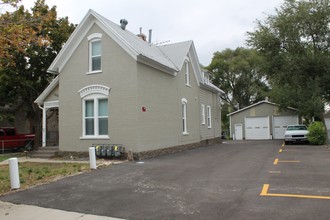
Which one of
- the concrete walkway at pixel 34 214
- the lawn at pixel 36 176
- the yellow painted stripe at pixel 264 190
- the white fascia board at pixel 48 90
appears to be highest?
the white fascia board at pixel 48 90

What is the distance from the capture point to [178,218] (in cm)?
599

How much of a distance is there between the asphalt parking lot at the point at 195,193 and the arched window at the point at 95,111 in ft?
16.4

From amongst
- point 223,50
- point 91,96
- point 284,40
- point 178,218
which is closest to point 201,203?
point 178,218

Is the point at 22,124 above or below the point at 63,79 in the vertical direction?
below

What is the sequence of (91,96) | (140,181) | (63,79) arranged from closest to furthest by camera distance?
(140,181) → (91,96) → (63,79)

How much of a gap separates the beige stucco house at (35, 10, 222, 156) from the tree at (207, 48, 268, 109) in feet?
108

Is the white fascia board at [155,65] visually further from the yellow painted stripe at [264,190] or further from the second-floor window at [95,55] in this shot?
the yellow painted stripe at [264,190]

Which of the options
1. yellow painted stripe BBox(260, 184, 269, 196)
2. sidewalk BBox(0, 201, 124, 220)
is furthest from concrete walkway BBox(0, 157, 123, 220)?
yellow painted stripe BBox(260, 184, 269, 196)

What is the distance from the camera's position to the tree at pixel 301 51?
26547 millimetres

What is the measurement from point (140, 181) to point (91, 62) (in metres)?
9.35

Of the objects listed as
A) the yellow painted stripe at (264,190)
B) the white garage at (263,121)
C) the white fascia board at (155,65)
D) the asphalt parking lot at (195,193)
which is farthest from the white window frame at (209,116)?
the yellow painted stripe at (264,190)

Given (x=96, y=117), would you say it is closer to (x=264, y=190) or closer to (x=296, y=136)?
(x=264, y=190)

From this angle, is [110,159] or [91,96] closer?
[110,159]

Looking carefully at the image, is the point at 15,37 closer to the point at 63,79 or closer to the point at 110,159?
the point at 110,159
